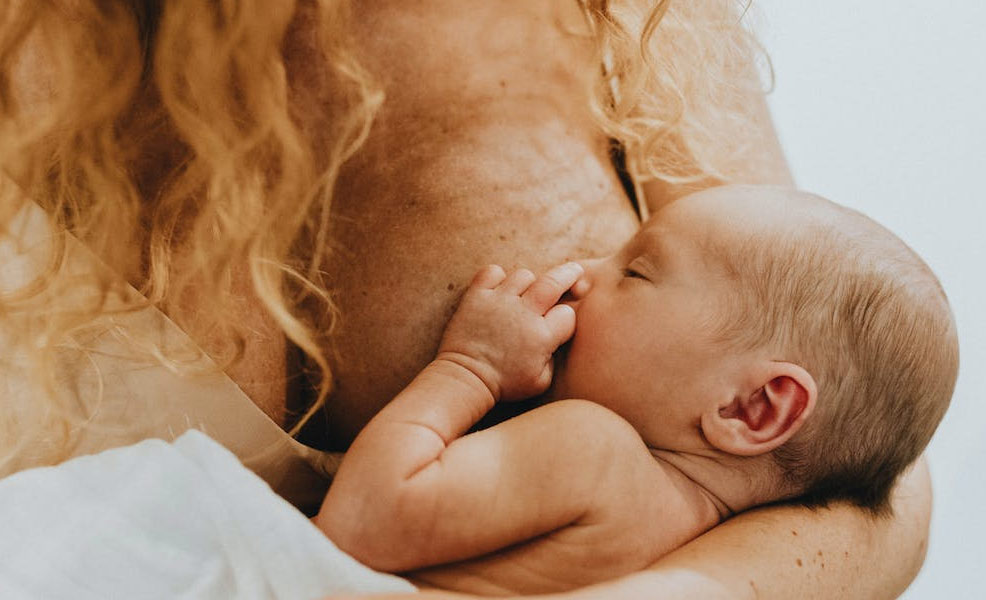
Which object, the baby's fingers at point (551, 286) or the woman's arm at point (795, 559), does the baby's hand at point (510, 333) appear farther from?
the woman's arm at point (795, 559)

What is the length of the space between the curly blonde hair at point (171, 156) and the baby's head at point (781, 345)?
10.5 inches

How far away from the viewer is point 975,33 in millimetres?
1692

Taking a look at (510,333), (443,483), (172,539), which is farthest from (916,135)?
→ (172,539)

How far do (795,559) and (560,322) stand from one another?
0.92 feet

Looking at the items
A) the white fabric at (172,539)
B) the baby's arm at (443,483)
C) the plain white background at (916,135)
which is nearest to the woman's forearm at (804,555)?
the baby's arm at (443,483)

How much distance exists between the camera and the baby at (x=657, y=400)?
2.53 ft

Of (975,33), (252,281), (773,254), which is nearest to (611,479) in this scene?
(773,254)

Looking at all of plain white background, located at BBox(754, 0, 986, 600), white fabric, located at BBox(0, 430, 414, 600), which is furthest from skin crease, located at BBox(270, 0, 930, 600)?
plain white background, located at BBox(754, 0, 986, 600)

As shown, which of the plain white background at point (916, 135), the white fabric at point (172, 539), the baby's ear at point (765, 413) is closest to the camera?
the white fabric at point (172, 539)

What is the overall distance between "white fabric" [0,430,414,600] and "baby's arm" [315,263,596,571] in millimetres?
38

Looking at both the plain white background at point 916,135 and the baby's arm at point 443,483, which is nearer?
the baby's arm at point 443,483

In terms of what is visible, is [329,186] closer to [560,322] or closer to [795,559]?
[560,322]

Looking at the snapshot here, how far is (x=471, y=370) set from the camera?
2.80 ft

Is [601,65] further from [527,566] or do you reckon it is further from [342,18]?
[527,566]
